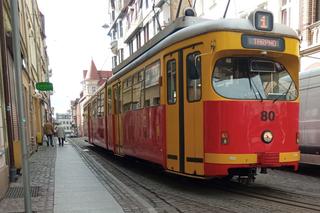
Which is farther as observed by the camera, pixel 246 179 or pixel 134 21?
pixel 134 21

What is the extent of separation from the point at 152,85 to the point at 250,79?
2619mm

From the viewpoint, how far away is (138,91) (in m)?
11.8

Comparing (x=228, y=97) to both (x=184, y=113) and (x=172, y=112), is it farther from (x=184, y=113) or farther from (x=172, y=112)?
(x=172, y=112)

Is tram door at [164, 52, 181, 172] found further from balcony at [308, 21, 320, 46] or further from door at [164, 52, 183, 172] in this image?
balcony at [308, 21, 320, 46]

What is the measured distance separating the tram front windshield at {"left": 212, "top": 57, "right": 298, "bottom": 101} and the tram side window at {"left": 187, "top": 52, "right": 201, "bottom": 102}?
1.09 feet

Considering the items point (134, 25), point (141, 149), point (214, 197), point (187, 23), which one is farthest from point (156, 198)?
point (134, 25)

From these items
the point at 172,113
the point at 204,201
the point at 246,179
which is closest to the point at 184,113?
the point at 172,113

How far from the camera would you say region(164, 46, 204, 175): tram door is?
28.0ft

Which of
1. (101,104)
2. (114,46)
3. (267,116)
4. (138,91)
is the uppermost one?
(114,46)

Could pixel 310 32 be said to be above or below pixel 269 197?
above

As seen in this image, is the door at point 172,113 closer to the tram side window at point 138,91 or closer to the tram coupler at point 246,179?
the tram coupler at point 246,179

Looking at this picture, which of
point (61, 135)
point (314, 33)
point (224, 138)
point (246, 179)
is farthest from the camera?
point (61, 135)

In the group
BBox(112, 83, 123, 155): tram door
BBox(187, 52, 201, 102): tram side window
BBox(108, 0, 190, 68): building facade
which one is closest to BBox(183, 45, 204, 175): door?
BBox(187, 52, 201, 102): tram side window

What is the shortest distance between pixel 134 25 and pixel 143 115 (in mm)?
39028
